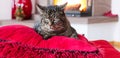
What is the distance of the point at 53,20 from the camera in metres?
1.10

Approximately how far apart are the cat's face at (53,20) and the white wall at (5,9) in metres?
2.06

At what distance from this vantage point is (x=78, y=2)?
10.4 feet

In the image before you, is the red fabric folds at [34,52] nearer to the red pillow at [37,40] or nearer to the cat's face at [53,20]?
the red pillow at [37,40]

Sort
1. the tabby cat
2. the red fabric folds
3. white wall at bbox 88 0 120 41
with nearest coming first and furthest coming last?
the red fabric folds < the tabby cat < white wall at bbox 88 0 120 41

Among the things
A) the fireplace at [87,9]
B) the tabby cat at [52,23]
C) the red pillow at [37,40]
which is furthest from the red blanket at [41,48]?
the fireplace at [87,9]

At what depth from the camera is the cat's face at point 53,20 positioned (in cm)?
111

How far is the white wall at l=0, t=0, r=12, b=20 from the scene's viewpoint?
3119 millimetres

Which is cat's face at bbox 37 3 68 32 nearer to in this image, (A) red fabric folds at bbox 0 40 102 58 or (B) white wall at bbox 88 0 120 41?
(A) red fabric folds at bbox 0 40 102 58

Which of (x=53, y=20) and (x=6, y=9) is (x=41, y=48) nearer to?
(x=53, y=20)

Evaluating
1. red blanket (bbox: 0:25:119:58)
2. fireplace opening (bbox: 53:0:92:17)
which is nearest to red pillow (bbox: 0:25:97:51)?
red blanket (bbox: 0:25:119:58)

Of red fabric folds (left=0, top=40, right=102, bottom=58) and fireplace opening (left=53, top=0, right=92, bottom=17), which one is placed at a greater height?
fireplace opening (left=53, top=0, right=92, bottom=17)

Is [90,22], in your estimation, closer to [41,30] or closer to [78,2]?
[78,2]

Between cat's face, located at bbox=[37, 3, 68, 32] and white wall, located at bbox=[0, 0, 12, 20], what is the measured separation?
2.06m

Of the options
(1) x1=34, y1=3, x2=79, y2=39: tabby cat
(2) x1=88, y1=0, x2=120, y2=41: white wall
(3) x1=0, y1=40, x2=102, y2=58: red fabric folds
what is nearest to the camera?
(3) x1=0, y1=40, x2=102, y2=58: red fabric folds
